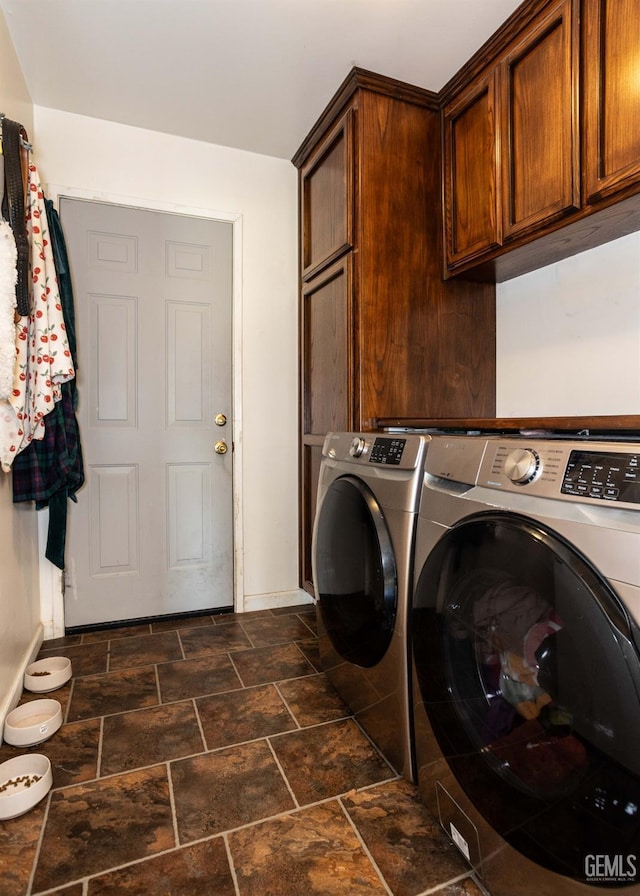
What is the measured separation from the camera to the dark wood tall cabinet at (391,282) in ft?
6.33

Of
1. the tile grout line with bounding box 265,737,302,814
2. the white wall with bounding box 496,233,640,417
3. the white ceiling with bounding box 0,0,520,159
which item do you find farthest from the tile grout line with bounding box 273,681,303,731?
the white ceiling with bounding box 0,0,520,159

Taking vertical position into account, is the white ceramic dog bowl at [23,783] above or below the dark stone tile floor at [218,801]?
above

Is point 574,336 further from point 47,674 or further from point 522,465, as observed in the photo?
point 47,674

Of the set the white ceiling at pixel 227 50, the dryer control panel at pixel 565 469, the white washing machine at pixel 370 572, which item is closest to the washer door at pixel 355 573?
the white washing machine at pixel 370 572

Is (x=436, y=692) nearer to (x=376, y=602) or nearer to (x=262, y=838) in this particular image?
(x=376, y=602)

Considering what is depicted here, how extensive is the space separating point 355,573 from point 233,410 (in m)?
1.32

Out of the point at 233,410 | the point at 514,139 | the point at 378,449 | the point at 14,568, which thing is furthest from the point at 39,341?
the point at 514,139

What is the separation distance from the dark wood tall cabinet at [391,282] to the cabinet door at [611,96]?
698mm

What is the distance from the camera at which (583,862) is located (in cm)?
73

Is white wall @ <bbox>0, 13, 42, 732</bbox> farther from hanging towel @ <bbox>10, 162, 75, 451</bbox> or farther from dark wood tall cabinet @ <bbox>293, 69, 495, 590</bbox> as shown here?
dark wood tall cabinet @ <bbox>293, 69, 495, 590</bbox>

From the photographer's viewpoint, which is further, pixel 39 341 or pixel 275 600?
pixel 275 600

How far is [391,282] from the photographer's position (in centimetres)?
197

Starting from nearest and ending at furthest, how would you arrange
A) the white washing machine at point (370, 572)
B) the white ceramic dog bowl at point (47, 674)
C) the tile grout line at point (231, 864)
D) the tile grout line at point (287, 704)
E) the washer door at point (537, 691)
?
1. the washer door at point (537, 691)
2. the tile grout line at point (231, 864)
3. the white washing machine at point (370, 572)
4. the tile grout line at point (287, 704)
5. the white ceramic dog bowl at point (47, 674)

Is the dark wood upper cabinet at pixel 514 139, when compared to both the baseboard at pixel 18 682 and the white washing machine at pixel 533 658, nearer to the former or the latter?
the white washing machine at pixel 533 658
